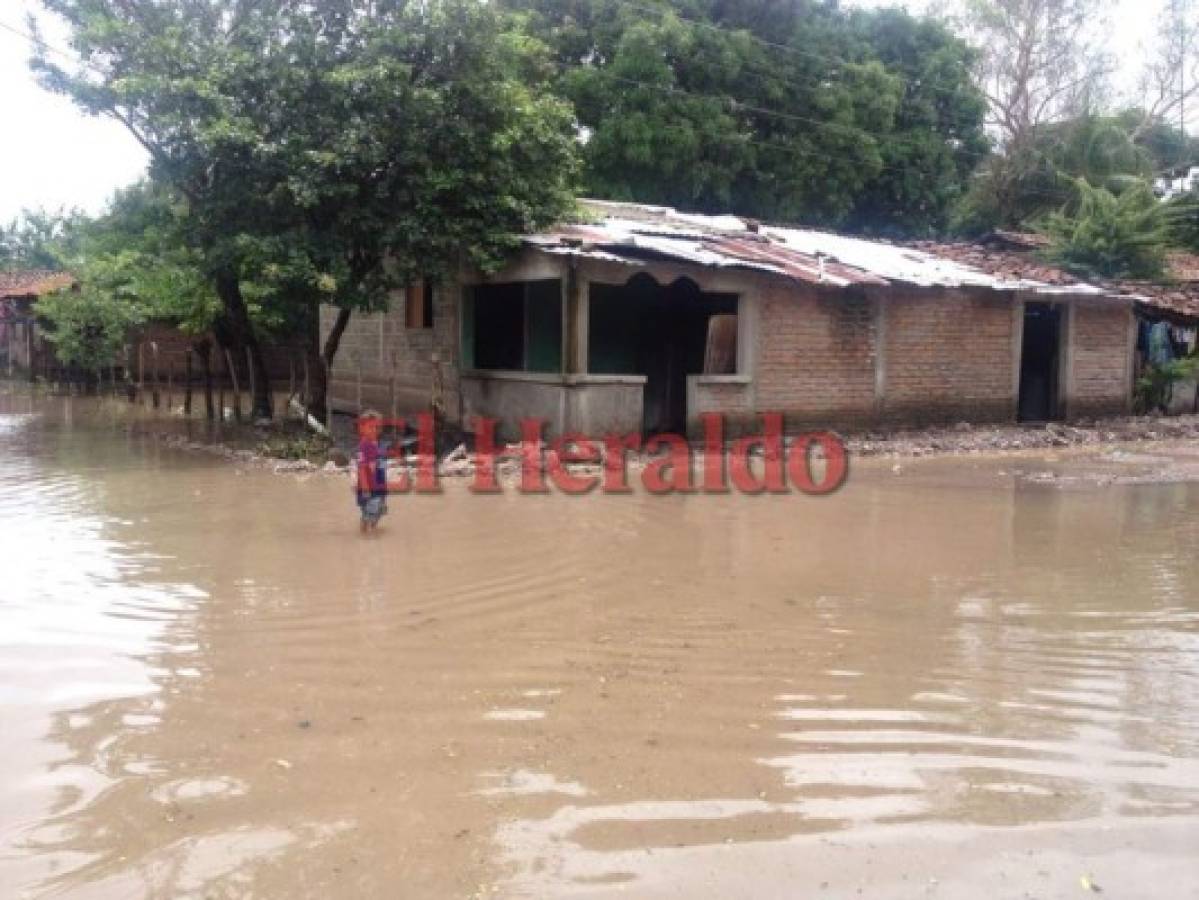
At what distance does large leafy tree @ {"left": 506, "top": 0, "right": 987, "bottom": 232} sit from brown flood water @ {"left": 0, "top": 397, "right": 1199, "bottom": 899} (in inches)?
674

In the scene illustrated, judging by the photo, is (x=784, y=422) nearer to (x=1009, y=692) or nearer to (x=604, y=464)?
(x=604, y=464)

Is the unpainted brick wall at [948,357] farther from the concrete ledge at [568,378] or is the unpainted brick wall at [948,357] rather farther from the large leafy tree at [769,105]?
the large leafy tree at [769,105]

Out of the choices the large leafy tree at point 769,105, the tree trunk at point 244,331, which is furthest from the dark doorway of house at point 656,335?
the large leafy tree at point 769,105

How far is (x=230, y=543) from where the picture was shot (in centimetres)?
794

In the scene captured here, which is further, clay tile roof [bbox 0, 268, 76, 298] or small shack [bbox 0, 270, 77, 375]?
small shack [bbox 0, 270, 77, 375]

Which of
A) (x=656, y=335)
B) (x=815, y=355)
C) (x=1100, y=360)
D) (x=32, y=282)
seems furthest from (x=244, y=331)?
(x=32, y=282)

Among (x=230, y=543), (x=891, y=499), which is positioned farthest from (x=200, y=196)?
(x=891, y=499)

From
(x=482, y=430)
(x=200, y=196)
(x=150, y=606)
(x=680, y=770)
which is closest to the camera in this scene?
(x=680, y=770)

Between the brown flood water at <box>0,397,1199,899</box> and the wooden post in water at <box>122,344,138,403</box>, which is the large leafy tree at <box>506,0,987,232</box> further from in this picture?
the brown flood water at <box>0,397,1199,899</box>

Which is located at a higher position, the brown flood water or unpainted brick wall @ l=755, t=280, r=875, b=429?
unpainted brick wall @ l=755, t=280, r=875, b=429

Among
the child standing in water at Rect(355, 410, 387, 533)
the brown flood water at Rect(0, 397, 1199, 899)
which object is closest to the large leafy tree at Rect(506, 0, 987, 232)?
the child standing in water at Rect(355, 410, 387, 533)

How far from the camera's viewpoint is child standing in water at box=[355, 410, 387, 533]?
8.17 m

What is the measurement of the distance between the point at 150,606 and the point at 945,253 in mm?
17661

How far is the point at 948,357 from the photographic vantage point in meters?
16.6
